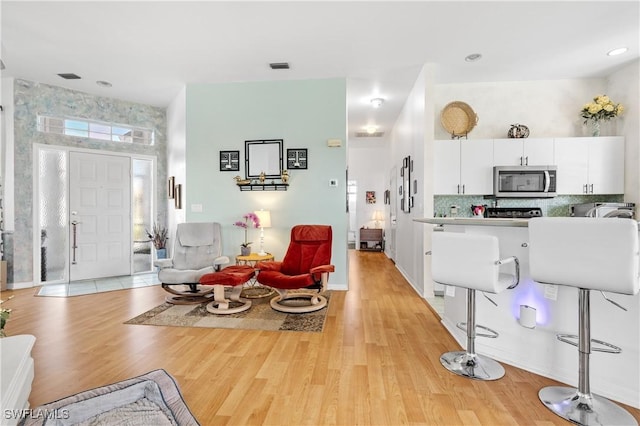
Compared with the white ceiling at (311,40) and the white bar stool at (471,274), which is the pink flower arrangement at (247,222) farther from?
Result: the white bar stool at (471,274)

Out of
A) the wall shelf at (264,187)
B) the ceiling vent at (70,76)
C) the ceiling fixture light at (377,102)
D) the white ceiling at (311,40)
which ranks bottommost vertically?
the wall shelf at (264,187)

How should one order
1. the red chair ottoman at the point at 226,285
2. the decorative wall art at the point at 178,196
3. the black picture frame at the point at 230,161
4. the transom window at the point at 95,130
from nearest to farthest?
the red chair ottoman at the point at 226,285 → the black picture frame at the point at 230,161 → the transom window at the point at 95,130 → the decorative wall art at the point at 178,196

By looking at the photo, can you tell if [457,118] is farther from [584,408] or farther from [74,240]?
[74,240]

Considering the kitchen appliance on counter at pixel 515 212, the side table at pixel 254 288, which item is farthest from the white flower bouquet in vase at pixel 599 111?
the side table at pixel 254 288

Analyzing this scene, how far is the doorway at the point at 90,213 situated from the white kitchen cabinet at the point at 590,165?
6457 mm

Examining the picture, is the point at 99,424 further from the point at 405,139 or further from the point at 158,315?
the point at 405,139

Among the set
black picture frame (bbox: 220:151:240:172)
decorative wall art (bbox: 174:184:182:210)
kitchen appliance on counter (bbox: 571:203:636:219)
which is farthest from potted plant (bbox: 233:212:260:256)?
kitchen appliance on counter (bbox: 571:203:636:219)

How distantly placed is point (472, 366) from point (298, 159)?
3.31m

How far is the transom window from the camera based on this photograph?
4.80 metres

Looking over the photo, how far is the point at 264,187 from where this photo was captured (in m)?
4.66

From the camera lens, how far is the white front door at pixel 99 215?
4.97 metres

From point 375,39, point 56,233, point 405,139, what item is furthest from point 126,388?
point 405,139

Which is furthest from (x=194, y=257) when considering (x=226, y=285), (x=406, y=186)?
(x=406, y=186)

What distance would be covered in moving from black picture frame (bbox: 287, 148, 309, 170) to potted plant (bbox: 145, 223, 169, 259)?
2694mm
